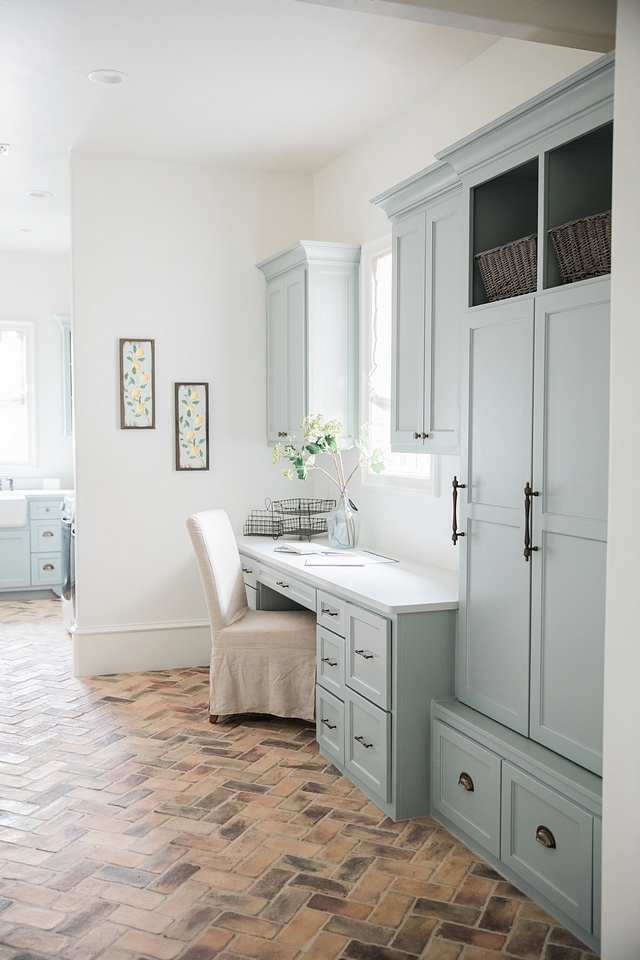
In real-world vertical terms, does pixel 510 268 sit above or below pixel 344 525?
above

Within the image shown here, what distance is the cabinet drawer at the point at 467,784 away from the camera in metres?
2.63

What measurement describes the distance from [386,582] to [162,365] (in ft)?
7.46

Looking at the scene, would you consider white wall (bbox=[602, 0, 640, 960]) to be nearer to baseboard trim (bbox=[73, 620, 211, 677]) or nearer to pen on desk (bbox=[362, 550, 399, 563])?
pen on desk (bbox=[362, 550, 399, 563])

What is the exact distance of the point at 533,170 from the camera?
277 centimetres

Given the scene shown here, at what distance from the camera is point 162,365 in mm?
4980

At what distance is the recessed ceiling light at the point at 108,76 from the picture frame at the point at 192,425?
1.75 meters

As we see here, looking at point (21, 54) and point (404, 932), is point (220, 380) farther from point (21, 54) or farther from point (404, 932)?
point (404, 932)

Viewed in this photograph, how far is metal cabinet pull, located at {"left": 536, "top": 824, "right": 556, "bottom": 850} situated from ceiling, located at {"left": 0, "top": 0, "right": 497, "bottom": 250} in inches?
114

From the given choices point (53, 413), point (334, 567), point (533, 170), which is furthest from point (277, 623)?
point (53, 413)

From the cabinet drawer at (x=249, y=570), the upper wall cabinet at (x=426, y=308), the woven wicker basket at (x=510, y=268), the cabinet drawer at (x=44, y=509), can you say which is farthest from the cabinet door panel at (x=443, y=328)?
the cabinet drawer at (x=44, y=509)

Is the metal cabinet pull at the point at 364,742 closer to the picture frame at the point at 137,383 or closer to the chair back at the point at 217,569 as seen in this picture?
the chair back at the point at 217,569

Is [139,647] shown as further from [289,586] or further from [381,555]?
[381,555]

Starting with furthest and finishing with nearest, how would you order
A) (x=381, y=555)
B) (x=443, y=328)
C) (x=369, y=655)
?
1. (x=381, y=555)
2. (x=443, y=328)
3. (x=369, y=655)

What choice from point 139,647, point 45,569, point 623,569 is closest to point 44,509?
point 45,569
